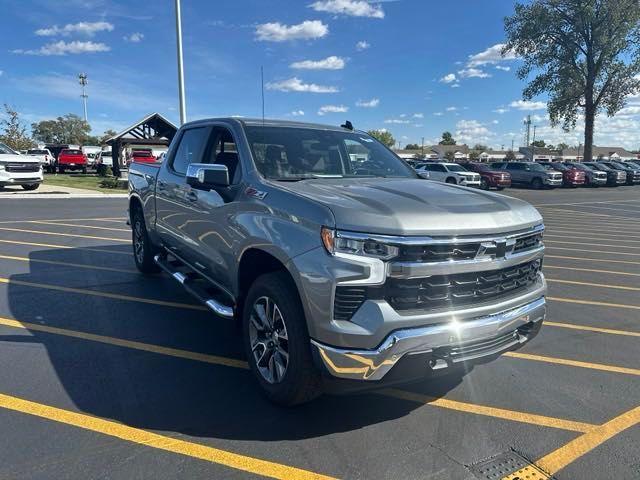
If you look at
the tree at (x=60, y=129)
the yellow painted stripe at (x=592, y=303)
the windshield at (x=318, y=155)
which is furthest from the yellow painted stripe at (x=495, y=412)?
the tree at (x=60, y=129)

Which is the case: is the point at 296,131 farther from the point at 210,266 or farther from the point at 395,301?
the point at 395,301

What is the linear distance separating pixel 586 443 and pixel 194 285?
10.8ft

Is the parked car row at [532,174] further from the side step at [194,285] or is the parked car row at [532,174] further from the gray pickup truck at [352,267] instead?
the gray pickup truck at [352,267]

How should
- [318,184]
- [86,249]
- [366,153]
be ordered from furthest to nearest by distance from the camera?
[86,249]
[366,153]
[318,184]

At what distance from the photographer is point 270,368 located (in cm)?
339

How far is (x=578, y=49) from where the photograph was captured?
38.5 m

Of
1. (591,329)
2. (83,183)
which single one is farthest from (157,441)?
(83,183)

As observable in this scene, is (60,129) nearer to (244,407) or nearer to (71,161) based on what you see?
(71,161)

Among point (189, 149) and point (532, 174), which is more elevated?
point (189, 149)

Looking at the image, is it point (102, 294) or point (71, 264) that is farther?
point (71, 264)

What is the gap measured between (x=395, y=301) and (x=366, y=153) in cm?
224

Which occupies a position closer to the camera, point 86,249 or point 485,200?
point 485,200

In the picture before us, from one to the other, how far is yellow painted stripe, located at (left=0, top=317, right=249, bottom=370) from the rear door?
3.36 feet

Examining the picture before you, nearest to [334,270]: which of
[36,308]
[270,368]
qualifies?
[270,368]
